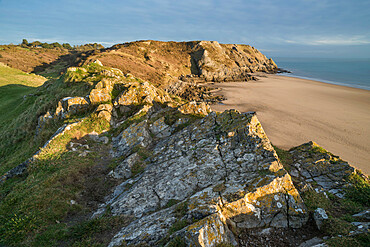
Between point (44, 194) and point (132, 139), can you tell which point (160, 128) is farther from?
point (44, 194)

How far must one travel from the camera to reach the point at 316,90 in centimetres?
5091

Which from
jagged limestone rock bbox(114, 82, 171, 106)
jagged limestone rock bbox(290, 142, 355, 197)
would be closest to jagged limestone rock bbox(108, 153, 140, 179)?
jagged limestone rock bbox(114, 82, 171, 106)

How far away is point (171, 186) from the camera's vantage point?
8.37 meters

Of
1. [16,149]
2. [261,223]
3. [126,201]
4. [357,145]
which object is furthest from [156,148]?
[357,145]

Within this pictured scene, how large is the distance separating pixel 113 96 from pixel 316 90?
5748cm

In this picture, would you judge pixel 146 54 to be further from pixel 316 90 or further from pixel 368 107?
pixel 368 107

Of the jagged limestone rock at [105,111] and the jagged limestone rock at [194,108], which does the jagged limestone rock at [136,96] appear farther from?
the jagged limestone rock at [194,108]

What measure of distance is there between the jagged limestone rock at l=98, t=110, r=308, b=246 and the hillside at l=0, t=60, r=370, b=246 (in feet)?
0.13

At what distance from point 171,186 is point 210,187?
7.09 ft

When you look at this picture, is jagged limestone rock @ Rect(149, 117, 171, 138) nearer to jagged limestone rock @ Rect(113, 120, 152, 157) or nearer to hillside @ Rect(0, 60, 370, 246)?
hillside @ Rect(0, 60, 370, 246)

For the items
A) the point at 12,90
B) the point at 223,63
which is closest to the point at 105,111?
the point at 12,90

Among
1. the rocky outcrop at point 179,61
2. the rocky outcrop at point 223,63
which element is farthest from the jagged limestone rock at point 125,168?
the rocky outcrop at point 223,63

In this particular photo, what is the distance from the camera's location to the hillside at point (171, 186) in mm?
5918

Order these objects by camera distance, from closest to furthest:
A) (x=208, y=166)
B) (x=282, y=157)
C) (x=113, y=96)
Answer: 1. (x=208, y=166)
2. (x=282, y=157)
3. (x=113, y=96)
